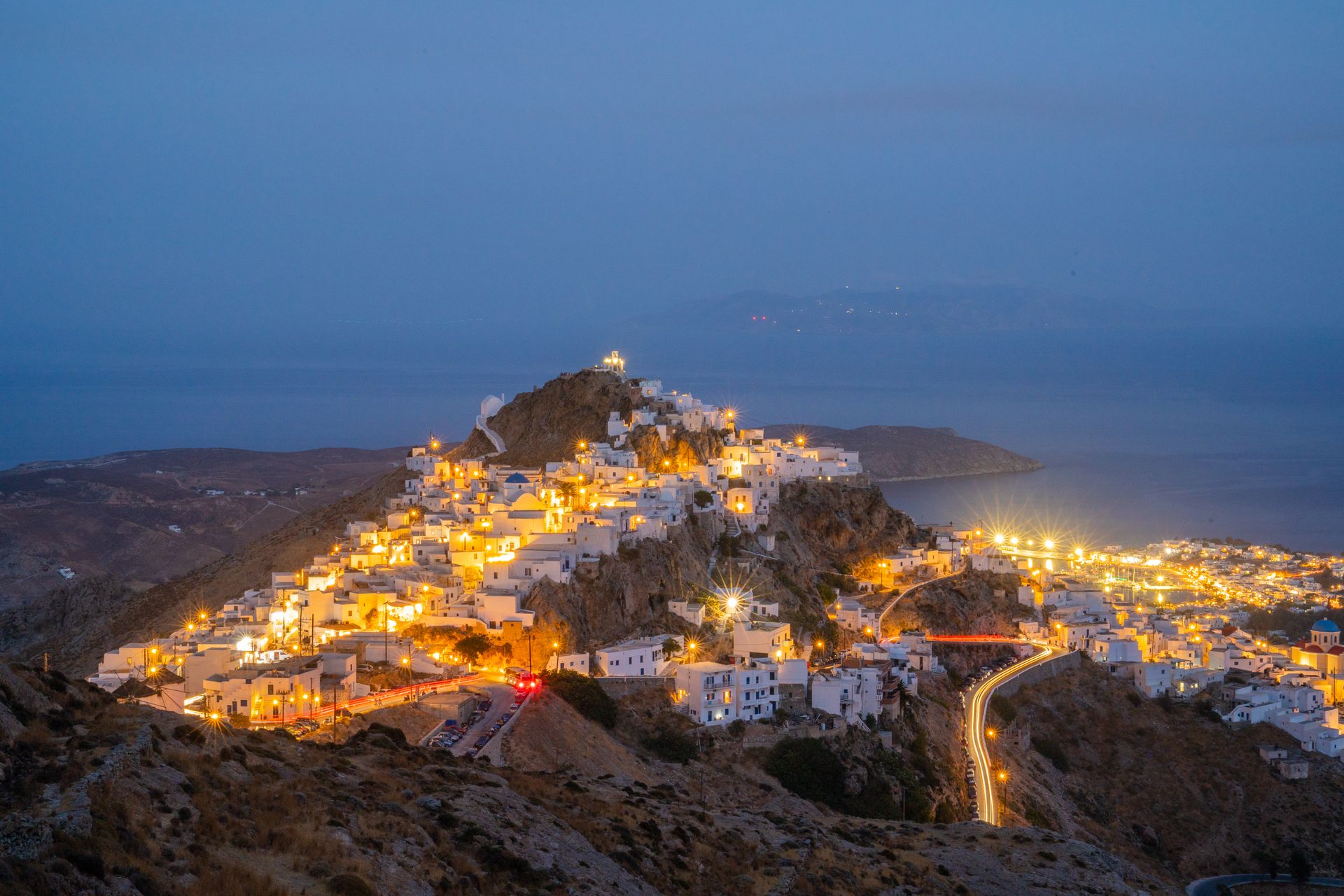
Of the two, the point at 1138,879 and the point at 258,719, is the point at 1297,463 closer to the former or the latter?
the point at 1138,879

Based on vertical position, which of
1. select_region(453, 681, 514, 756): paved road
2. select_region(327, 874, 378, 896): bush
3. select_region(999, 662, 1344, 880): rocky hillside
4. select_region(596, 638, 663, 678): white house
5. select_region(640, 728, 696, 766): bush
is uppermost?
select_region(327, 874, 378, 896): bush

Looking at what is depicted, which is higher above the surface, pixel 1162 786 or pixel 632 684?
pixel 632 684

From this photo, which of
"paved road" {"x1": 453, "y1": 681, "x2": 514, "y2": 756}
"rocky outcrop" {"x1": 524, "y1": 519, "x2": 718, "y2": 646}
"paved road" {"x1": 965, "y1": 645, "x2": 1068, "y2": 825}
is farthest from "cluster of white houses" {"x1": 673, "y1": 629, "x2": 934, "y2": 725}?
"paved road" {"x1": 453, "y1": 681, "x2": 514, "y2": 756}

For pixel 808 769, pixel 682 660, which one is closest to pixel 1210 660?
pixel 682 660

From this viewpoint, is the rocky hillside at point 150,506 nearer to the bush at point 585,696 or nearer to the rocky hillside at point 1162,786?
the bush at point 585,696

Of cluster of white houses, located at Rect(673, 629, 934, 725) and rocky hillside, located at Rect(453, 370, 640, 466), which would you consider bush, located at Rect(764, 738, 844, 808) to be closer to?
cluster of white houses, located at Rect(673, 629, 934, 725)

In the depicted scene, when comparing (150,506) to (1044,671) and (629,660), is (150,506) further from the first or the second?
(1044,671)

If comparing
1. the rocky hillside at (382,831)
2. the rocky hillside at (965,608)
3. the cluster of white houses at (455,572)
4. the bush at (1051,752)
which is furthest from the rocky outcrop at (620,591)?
the bush at (1051,752)
